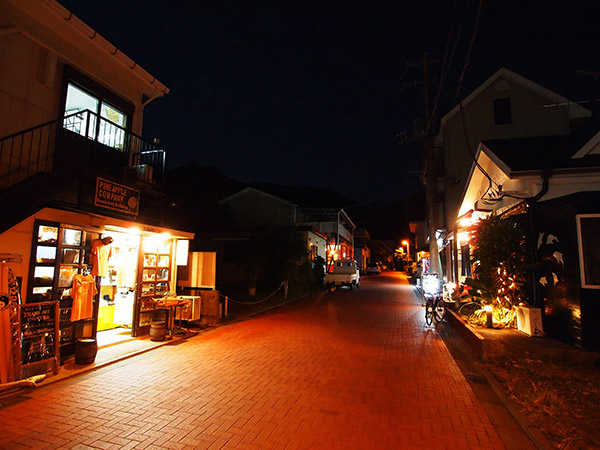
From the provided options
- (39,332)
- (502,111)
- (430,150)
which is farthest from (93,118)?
(502,111)

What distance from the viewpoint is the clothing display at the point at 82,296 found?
704 centimetres

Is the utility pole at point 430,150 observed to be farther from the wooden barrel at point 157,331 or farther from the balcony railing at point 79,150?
the wooden barrel at point 157,331

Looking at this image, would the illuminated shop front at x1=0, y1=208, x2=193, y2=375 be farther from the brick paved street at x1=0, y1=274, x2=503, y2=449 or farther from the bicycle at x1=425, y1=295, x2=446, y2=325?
the bicycle at x1=425, y1=295, x2=446, y2=325

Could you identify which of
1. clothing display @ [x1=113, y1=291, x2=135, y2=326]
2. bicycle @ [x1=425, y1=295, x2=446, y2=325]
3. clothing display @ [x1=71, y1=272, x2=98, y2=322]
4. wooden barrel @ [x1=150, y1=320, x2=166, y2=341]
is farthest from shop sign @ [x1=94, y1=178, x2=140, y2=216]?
bicycle @ [x1=425, y1=295, x2=446, y2=325]

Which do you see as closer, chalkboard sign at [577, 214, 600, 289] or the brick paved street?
the brick paved street

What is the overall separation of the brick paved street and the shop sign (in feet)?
11.7

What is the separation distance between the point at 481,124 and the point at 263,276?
15.7 meters

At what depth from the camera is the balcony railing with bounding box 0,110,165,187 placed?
6742 mm

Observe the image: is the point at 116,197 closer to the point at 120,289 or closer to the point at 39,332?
the point at 120,289

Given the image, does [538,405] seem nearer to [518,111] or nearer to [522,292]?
[522,292]

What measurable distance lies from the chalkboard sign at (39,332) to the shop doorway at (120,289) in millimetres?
3115

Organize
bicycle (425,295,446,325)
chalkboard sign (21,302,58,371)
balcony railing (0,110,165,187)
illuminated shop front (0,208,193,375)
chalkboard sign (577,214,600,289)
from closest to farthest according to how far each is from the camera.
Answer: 1. chalkboard sign (21,302,58,371)
2. illuminated shop front (0,208,193,375)
3. chalkboard sign (577,214,600,289)
4. balcony railing (0,110,165,187)
5. bicycle (425,295,446,325)

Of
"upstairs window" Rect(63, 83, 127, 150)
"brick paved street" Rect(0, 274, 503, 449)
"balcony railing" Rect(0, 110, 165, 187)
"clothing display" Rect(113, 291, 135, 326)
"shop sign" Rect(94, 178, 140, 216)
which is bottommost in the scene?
"brick paved street" Rect(0, 274, 503, 449)

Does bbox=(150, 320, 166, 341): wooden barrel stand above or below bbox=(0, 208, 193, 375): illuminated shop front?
below
